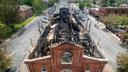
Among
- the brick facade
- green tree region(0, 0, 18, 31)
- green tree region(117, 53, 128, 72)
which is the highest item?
green tree region(0, 0, 18, 31)

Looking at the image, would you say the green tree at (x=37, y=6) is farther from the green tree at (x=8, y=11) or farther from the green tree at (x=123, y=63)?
the green tree at (x=123, y=63)

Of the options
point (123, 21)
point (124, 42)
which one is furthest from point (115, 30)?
point (124, 42)

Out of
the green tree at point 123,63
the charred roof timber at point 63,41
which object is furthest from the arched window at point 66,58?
the green tree at point 123,63

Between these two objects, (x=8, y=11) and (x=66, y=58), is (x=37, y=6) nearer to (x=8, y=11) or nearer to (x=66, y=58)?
(x=8, y=11)

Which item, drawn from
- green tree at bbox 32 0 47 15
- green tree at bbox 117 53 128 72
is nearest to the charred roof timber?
green tree at bbox 117 53 128 72

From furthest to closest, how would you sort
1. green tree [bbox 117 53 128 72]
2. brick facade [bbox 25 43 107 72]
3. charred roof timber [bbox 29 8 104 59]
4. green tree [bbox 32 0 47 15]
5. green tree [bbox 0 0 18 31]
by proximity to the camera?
green tree [bbox 32 0 47 15]
green tree [bbox 0 0 18 31]
charred roof timber [bbox 29 8 104 59]
green tree [bbox 117 53 128 72]
brick facade [bbox 25 43 107 72]

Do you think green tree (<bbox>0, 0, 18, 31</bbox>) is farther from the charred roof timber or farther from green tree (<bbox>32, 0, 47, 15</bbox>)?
green tree (<bbox>32, 0, 47, 15</bbox>)

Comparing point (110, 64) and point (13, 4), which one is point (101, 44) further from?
point (13, 4)
